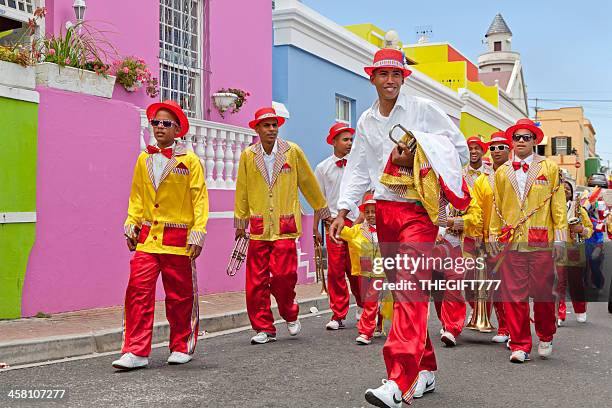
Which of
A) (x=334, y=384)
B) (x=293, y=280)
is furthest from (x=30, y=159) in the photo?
A: (x=334, y=384)

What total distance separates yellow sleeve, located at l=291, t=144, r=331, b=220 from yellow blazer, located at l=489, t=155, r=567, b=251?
1861mm

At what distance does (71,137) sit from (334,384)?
4.52m

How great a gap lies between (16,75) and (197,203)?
9.43ft

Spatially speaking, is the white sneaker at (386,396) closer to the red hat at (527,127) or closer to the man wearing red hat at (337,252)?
the red hat at (527,127)

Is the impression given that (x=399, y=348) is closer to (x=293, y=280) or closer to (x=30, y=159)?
(x=293, y=280)

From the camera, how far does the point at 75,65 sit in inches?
340

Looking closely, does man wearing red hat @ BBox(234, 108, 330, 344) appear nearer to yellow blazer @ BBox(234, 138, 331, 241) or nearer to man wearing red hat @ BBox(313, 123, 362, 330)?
yellow blazer @ BBox(234, 138, 331, 241)

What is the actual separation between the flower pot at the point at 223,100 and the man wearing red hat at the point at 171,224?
5.33 metres

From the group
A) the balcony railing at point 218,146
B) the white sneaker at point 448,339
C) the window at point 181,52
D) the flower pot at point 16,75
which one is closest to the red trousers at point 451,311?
the white sneaker at point 448,339

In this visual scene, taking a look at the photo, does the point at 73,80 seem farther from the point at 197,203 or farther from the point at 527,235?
the point at 527,235

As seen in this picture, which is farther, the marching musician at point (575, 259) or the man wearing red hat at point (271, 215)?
the marching musician at point (575, 259)

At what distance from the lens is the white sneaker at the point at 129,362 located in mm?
5754

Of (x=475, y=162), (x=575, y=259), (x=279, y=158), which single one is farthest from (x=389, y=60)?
(x=575, y=259)

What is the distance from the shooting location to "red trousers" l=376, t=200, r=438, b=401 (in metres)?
4.40
